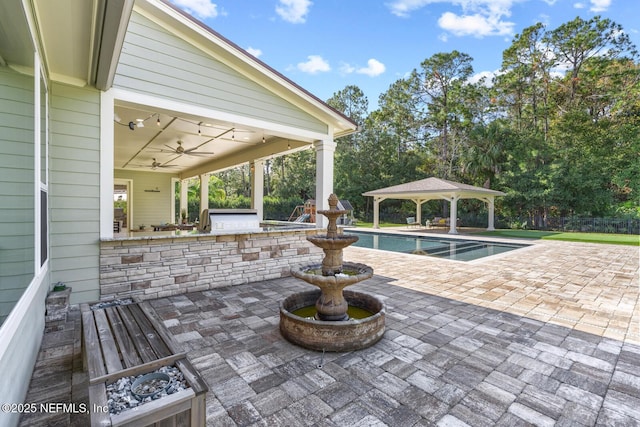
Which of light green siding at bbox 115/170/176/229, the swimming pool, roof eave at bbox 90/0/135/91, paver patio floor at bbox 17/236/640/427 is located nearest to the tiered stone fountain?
paver patio floor at bbox 17/236/640/427

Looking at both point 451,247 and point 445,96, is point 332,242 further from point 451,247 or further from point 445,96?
point 445,96

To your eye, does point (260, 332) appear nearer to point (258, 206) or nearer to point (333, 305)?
point (333, 305)

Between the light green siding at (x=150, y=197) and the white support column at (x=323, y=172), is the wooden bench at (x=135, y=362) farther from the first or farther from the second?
the light green siding at (x=150, y=197)

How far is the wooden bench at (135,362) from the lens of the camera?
57.2 inches

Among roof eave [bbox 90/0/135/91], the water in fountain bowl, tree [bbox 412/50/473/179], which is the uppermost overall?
tree [bbox 412/50/473/179]

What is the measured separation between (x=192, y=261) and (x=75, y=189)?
1.94 m

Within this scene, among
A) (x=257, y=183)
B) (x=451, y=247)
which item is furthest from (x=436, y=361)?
Answer: (x=451, y=247)

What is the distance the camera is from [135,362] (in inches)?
72.8

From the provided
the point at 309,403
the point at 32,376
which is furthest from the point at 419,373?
the point at 32,376

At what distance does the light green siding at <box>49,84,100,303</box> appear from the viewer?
4.04 m

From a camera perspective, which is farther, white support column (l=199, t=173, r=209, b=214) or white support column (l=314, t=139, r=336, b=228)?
white support column (l=199, t=173, r=209, b=214)

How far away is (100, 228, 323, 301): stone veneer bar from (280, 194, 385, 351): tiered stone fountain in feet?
6.90

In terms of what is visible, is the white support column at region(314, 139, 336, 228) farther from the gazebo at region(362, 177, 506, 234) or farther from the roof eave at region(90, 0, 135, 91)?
the gazebo at region(362, 177, 506, 234)

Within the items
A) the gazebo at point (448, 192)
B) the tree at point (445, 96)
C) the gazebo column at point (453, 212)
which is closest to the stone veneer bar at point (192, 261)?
the gazebo at point (448, 192)
